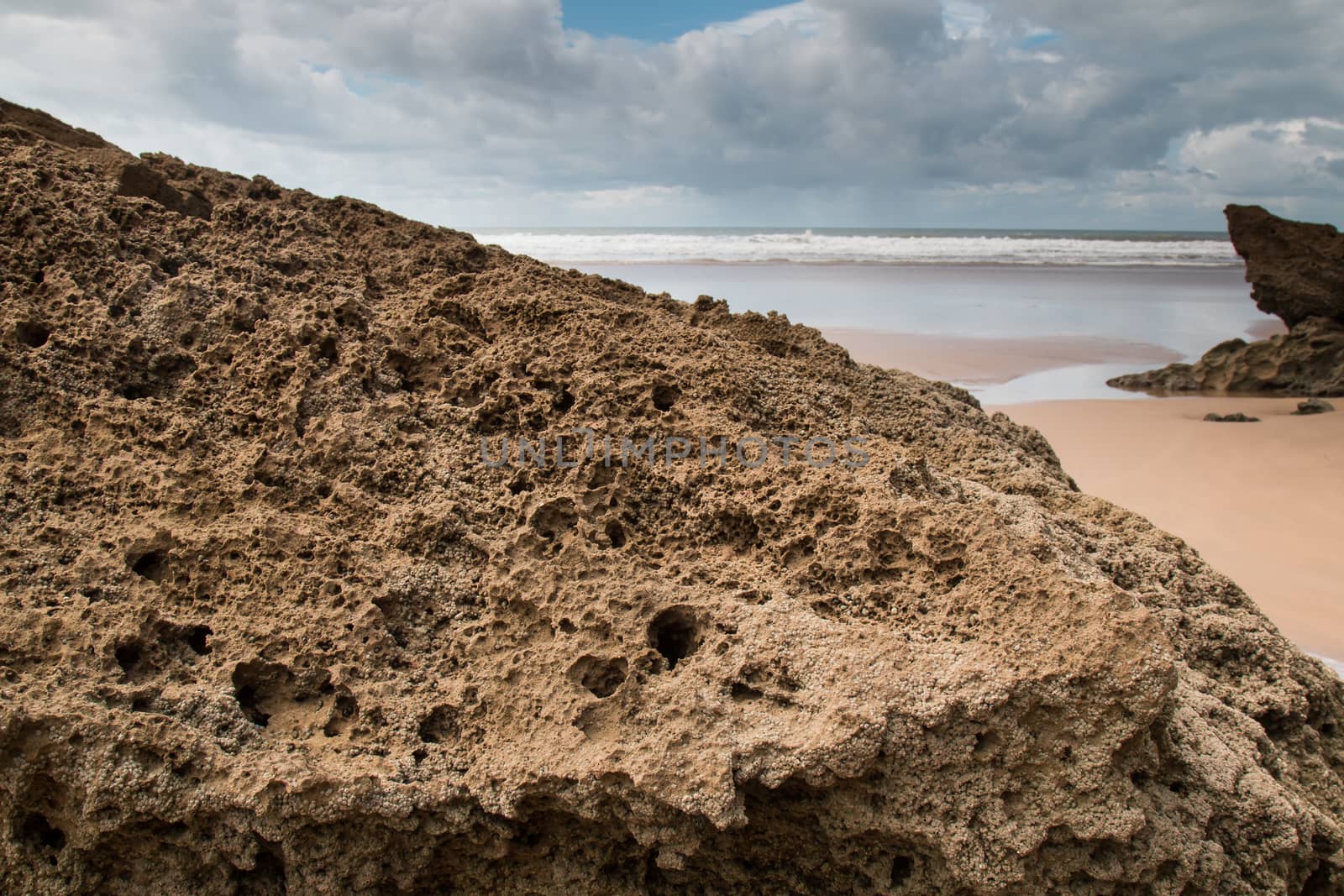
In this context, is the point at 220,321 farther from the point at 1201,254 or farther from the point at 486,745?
the point at 1201,254

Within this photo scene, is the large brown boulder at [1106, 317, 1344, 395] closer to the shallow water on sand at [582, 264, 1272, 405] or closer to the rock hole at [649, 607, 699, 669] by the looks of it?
the shallow water on sand at [582, 264, 1272, 405]

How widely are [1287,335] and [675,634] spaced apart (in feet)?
32.8

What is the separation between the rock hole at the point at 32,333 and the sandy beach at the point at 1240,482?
4.93 metres

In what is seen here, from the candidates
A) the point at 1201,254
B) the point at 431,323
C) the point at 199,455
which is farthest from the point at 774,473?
the point at 1201,254

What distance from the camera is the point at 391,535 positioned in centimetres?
211

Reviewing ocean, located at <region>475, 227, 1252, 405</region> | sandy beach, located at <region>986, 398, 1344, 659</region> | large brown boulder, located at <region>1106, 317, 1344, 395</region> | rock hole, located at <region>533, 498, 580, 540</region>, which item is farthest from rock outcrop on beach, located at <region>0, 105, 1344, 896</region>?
large brown boulder, located at <region>1106, 317, 1344, 395</region>

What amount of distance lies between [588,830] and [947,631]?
0.85 meters

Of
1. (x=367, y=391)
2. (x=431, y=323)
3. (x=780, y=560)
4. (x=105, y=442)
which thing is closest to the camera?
(x=780, y=560)

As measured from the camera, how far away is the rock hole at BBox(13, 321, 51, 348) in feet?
7.75

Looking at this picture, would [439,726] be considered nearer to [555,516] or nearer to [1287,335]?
[555,516]

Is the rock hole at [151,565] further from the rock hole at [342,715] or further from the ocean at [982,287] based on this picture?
the ocean at [982,287]

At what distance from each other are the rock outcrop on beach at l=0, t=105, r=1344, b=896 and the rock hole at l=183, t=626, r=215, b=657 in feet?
0.09

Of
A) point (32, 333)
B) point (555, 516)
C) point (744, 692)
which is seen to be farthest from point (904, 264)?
point (744, 692)

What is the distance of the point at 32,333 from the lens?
240 cm
